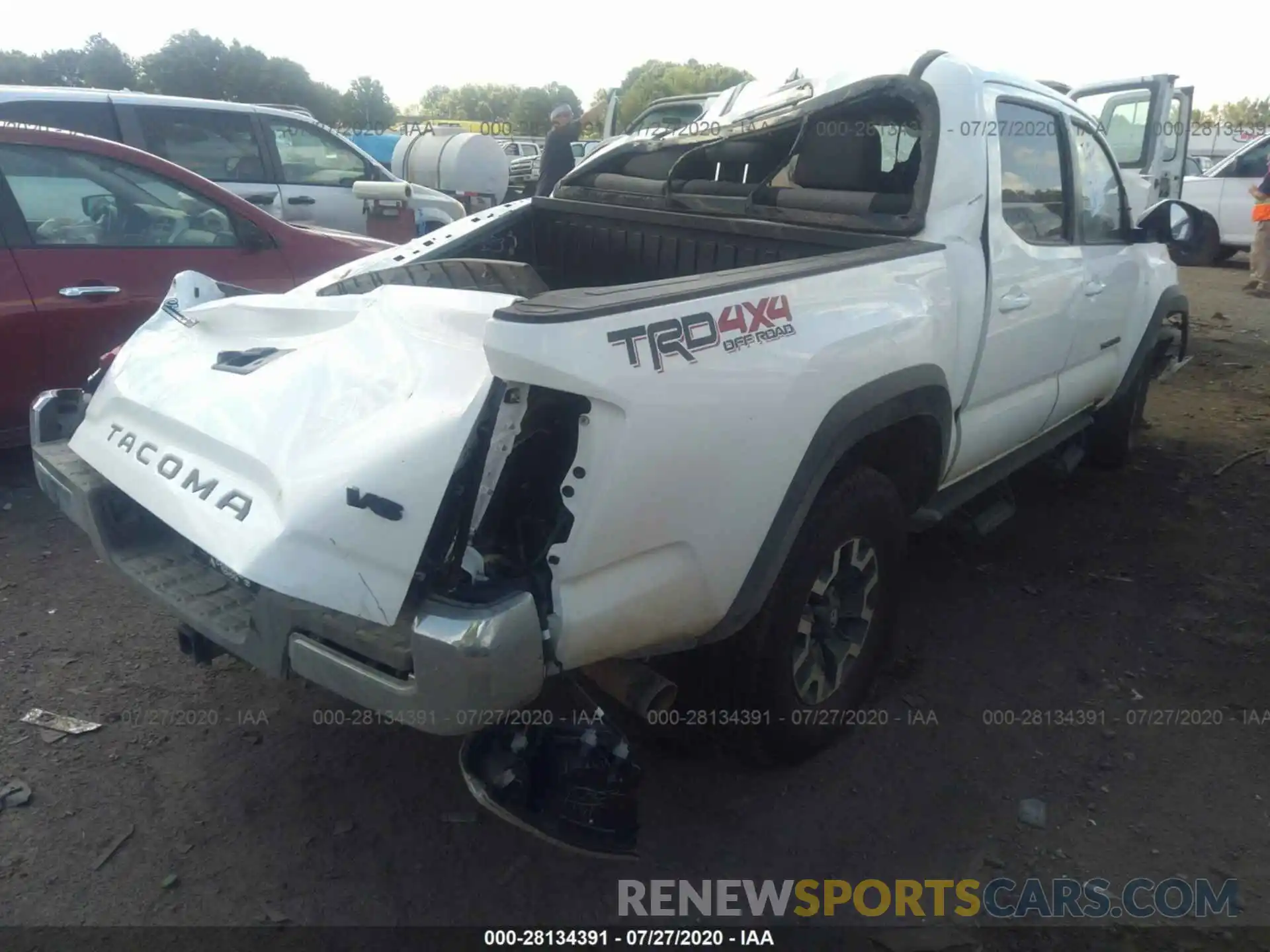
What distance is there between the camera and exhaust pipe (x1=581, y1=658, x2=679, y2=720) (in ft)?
7.00

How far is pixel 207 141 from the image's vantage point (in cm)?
726

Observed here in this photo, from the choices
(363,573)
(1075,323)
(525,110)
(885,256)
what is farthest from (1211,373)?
(525,110)

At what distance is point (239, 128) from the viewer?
7480 mm

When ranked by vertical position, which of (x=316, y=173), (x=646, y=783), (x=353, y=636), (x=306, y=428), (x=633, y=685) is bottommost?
(x=646, y=783)

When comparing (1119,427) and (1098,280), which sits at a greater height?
(1098,280)

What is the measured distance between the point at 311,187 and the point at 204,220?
10.9 ft

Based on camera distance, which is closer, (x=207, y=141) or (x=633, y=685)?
(x=633, y=685)

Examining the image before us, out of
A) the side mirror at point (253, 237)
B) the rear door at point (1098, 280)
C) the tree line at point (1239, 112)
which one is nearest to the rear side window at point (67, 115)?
the side mirror at point (253, 237)

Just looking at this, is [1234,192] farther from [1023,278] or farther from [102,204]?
[102,204]

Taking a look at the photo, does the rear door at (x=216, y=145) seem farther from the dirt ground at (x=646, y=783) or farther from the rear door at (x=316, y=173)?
the dirt ground at (x=646, y=783)

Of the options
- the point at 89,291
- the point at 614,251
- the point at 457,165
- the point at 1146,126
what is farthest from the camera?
the point at 457,165

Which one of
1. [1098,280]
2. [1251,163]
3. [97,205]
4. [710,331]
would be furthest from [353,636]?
[1251,163]

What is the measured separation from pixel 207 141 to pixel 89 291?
3530 mm

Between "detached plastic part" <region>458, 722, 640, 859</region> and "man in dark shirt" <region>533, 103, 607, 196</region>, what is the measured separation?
323 inches
